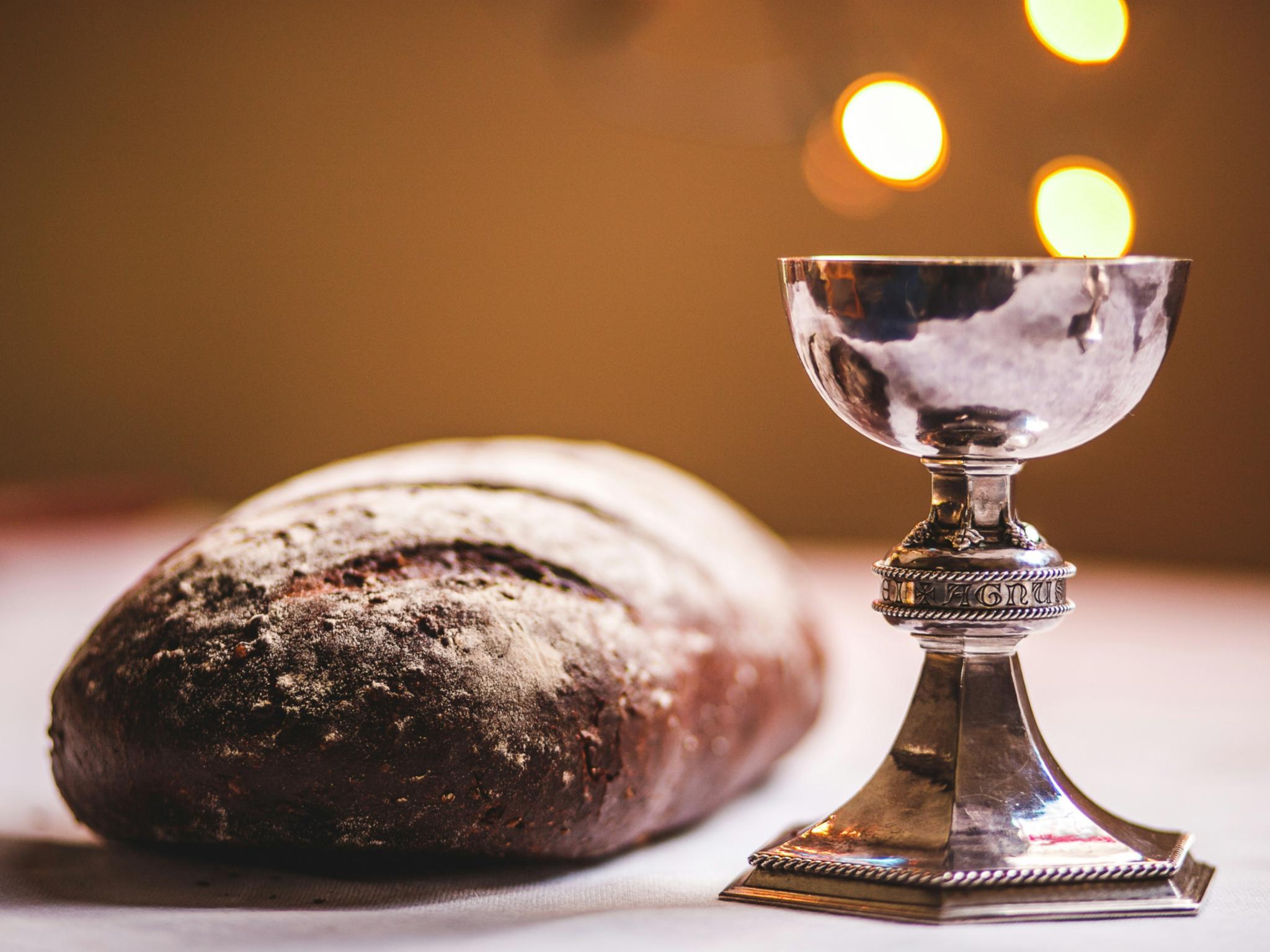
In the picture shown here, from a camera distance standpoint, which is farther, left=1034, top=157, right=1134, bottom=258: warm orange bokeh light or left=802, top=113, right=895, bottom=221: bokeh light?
A: left=802, top=113, right=895, bottom=221: bokeh light

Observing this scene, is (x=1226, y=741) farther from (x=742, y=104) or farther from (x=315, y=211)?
(x=315, y=211)

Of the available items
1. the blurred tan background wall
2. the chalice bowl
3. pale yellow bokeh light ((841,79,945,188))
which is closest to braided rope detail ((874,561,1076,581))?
the chalice bowl

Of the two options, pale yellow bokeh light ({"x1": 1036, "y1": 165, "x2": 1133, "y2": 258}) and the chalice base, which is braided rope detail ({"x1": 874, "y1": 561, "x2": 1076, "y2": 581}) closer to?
the chalice base

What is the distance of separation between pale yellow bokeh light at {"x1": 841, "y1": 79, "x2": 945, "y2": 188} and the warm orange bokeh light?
217mm

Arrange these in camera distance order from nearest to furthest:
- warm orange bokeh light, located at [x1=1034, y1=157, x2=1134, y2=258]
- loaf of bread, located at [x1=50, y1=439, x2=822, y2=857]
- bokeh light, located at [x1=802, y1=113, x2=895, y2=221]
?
1. loaf of bread, located at [x1=50, y1=439, x2=822, y2=857]
2. warm orange bokeh light, located at [x1=1034, y1=157, x2=1134, y2=258]
3. bokeh light, located at [x1=802, y1=113, x2=895, y2=221]

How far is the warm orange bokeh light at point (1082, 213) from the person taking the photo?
238cm

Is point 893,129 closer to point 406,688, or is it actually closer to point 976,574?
point 976,574

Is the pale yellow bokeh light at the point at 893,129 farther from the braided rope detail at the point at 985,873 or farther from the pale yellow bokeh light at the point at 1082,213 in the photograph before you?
the braided rope detail at the point at 985,873

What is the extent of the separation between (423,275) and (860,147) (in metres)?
3.85

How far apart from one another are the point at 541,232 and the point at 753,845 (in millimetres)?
4826

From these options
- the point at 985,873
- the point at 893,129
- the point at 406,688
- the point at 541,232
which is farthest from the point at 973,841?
the point at 541,232

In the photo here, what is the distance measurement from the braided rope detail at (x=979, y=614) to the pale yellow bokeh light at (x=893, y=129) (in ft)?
4.33

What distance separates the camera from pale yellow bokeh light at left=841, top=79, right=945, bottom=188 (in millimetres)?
2281

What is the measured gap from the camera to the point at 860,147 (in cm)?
245
